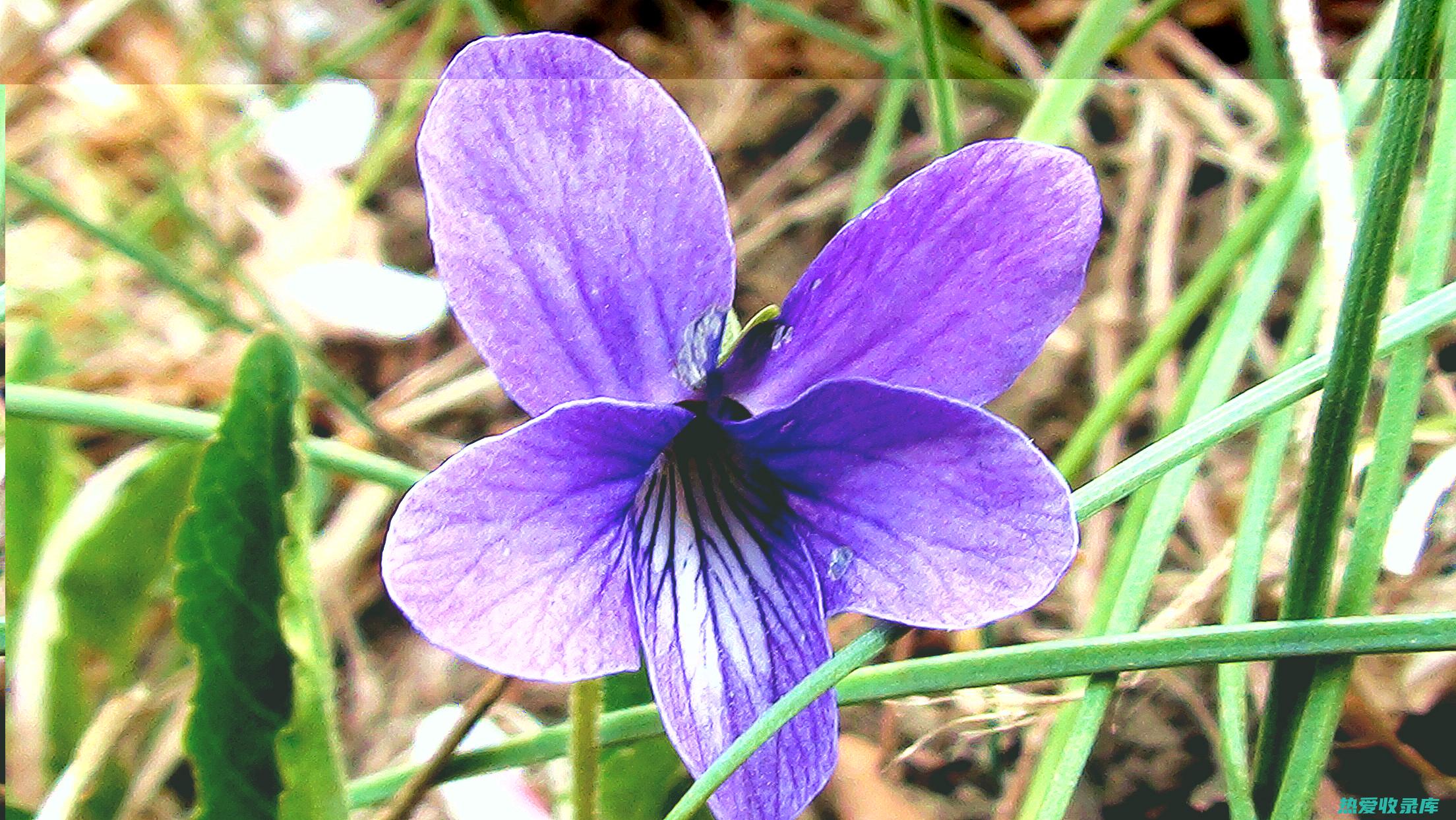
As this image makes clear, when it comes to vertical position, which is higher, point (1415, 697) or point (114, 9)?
point (114, 9)

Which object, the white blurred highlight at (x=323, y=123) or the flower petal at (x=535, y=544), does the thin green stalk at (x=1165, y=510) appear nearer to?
the flower petal at (x=535, y=544)

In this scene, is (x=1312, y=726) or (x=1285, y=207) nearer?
(x=1312, y=726)

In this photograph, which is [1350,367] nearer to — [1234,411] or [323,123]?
[1234,411]

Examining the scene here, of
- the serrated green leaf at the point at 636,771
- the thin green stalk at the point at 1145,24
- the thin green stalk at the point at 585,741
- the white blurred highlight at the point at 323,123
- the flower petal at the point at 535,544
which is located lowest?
the serrated green leaf at the point at 636,771

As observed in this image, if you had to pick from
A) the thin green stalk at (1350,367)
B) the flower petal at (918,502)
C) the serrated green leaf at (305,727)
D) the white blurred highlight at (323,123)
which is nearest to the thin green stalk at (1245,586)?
the thin green stalk at (1350,367)

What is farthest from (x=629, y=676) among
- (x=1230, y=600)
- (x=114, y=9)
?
(x=114, y=9)

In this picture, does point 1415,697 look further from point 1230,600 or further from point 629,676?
point 629,676

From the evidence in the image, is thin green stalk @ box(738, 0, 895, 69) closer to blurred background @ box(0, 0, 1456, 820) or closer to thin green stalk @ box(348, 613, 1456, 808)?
blurred background @ box(0, 0, 1456, 820)

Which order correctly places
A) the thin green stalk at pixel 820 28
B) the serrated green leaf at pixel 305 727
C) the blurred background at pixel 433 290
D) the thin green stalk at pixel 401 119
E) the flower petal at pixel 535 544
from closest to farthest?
the flower petal at pixel 535 544 < the serrated green leaf at pixel 305 727 < the blurred background at pixel 433 290 < the thin green stalk at pixel 820 28 < the thin green stalk at pixel 401 119
